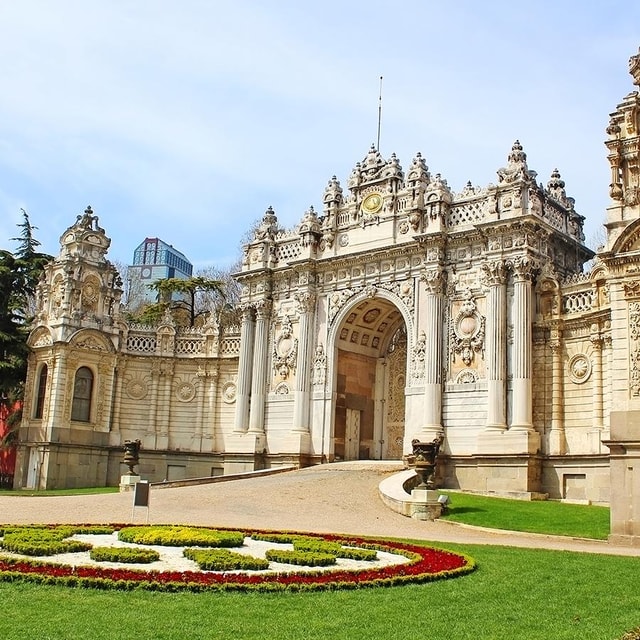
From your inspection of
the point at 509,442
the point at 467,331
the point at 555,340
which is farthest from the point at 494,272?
the point at 509,442

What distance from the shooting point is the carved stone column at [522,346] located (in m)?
31.3

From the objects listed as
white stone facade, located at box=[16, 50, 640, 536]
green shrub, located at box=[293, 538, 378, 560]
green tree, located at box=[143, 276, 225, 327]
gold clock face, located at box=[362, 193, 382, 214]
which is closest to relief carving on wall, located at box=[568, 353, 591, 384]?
white stone facade, located at box=[16, 50, 640, 536]

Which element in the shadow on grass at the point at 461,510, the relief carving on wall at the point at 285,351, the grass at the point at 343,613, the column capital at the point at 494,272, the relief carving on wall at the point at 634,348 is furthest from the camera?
the relief carving on wall at the point at 285,351

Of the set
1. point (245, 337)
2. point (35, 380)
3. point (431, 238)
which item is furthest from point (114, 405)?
point (431, 238)

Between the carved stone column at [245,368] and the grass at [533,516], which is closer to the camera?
the grass at [533,516]

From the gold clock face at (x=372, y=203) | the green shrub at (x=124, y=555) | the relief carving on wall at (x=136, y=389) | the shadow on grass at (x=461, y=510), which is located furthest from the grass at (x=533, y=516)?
the relief carving on wall at (x=136, y=389)

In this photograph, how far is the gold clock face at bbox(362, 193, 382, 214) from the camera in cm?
3822

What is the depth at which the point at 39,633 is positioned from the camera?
840 cm

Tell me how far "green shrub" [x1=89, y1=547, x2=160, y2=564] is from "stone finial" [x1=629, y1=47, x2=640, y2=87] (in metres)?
18.3

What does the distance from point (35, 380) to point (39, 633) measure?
33.6m

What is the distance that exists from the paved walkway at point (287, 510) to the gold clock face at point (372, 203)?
37.5ft

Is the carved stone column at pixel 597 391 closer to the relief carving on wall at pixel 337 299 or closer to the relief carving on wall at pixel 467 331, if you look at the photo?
the relief carving on wall at pixel 467 331

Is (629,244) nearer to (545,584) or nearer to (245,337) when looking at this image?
(545,584)

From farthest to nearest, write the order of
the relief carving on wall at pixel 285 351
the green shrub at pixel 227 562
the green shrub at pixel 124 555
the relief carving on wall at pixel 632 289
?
1. the relief carving on wall at pixel 285 351
2. the relief carving on wall at pixel 632 289
3. the green shrub at pixel 124 555
4. the green shrub at pixel 227 562
